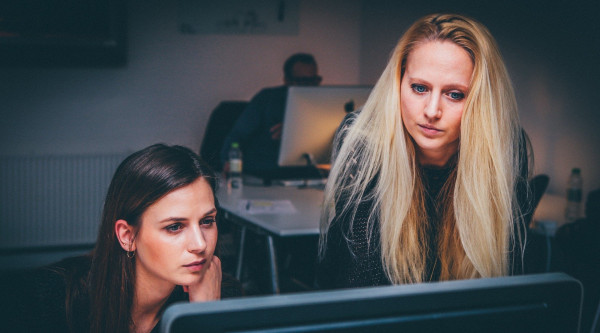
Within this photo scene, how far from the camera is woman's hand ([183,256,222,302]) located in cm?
111

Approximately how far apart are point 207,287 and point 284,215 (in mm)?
1264

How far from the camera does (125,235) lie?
118cm

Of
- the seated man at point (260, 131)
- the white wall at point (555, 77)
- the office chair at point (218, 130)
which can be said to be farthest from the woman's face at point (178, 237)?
the office chair at point (218, 130)

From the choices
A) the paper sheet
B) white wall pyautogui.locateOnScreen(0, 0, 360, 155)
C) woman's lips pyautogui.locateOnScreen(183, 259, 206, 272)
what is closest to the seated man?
the paper sheet

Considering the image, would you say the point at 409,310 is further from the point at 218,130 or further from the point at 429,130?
the point at 218,130

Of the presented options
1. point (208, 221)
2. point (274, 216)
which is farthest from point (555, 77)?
point (208, 221)

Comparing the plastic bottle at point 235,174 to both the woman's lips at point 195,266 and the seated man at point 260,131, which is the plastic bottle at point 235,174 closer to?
the seated man at point 260,131

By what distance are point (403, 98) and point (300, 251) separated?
1.94 metres

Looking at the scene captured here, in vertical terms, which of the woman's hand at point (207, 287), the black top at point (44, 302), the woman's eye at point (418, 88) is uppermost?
the woman's eye at point (418, 88)

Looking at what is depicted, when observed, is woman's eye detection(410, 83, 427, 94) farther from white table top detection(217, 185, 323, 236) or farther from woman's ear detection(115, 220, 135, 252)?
white table top detection(217, 185, 323, 236)

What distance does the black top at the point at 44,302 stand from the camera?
1.12m

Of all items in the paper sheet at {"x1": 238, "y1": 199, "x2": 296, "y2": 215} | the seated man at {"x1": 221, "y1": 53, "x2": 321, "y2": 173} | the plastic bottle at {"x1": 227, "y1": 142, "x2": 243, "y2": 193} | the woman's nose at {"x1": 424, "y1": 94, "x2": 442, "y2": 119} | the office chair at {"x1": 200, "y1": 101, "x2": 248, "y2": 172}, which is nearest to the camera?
the woman's nose at {"x1": 424, "y1": 94, "x2": 442, "y2": 119}

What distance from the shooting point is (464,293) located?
1.55 ft

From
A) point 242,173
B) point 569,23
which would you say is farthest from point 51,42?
point 569,23
